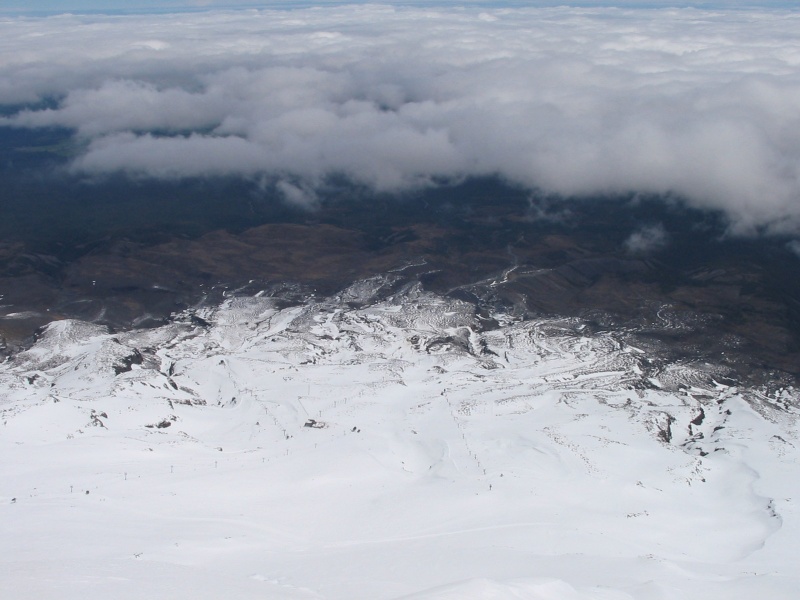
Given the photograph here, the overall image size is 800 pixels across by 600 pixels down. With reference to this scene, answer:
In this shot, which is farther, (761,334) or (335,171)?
(335,171)

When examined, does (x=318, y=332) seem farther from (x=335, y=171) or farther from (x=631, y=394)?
(x=335, y=171)

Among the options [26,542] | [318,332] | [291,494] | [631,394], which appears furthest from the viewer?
[318,332]

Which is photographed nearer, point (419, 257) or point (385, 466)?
point (385, 466)

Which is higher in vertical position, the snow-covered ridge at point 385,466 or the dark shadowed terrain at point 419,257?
the snow-covered ridge at point 385,466

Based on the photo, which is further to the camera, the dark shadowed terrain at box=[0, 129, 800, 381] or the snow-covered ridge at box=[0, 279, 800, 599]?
the dark shadowed terrain at box=[0, 129, 800, 381]

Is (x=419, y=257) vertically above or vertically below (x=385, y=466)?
below

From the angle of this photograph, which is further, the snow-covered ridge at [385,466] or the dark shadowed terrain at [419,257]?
the dark shadowed terrain at [419,257]

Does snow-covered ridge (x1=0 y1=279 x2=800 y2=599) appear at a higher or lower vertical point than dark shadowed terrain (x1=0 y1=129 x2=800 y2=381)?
higher

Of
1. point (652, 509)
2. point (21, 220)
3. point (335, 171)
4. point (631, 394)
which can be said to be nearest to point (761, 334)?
point (631, 394)
